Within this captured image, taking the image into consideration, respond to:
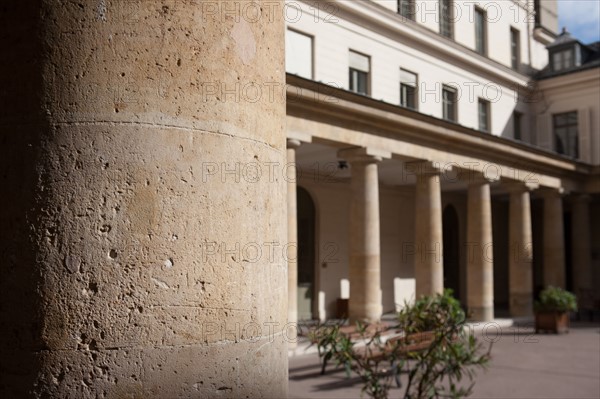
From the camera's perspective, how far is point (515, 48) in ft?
95.7

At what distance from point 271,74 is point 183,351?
1.20 m

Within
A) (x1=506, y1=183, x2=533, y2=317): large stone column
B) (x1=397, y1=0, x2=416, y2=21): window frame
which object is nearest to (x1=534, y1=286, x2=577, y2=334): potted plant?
(x1=506, y1=183, x2=533, y2=317): large stone column

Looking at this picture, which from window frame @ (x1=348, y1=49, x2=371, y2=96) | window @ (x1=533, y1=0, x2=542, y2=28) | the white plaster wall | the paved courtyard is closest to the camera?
the paved courtyard

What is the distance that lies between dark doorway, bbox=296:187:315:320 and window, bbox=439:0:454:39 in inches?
330

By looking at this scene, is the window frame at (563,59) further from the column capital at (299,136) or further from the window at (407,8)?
the column capital at (299,136)

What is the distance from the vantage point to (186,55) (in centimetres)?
242

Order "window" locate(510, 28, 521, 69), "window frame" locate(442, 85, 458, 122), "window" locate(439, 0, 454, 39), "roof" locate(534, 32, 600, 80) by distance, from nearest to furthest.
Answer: "window frame" locate(442, 85, 458, 122)
"window" locate(439, 0, 454, 39)
"window" locate(510, 28, 521, 69)
"roof" locate(534, 32, 600, 80)

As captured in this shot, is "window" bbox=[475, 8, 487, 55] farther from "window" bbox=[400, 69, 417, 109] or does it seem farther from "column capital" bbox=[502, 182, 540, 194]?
"column capital" bbox=[502, 182, 540, 194]

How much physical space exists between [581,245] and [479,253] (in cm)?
809

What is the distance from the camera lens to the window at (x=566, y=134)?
92.2 ft

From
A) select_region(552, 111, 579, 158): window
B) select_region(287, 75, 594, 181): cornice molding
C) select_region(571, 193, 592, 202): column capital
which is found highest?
select_region(552, 111, 579, 158): window

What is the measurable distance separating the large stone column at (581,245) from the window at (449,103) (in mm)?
6677

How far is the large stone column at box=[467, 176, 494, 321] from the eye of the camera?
20.6 meters

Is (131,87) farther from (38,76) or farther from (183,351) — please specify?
(183,351)
